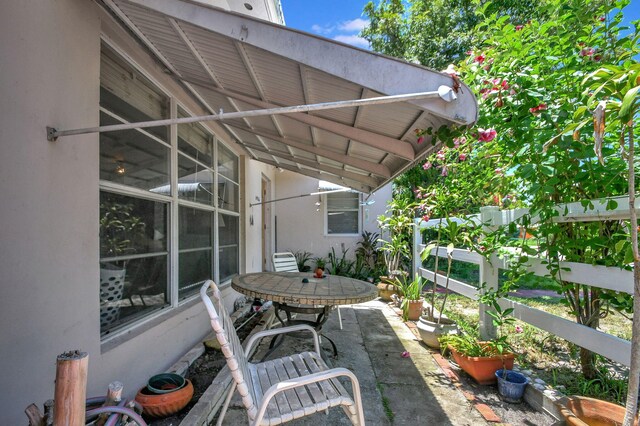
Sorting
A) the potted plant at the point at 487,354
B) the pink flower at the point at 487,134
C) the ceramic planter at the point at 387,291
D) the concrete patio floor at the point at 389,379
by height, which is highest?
Answer: the pink flower at the point at 487,134

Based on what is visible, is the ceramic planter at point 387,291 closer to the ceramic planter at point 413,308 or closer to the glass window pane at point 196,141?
the ceramic planter at point 413,308

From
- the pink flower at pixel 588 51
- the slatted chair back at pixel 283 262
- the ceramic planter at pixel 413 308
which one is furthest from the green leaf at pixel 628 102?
the slatted chair back at pixel 283 262

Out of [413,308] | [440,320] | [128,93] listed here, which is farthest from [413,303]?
[128,93]

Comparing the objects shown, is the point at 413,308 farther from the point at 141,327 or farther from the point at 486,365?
the point at 141,327

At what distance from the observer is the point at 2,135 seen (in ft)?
4.51

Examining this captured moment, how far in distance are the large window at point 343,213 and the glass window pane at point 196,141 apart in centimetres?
491

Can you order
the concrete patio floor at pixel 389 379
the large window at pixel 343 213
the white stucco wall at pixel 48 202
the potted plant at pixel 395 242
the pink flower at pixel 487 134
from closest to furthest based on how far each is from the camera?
the white stucco wall at pixel 48 202 → the concrete patio floor at pixel 389 379 → the pink flower at pixel 487 134 → the potted plant at pixel 395 242 → the large window at pixel 343 213

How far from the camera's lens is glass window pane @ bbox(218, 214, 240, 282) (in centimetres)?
455

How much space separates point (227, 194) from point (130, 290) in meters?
2.64

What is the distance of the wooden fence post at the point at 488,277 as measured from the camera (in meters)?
3.26

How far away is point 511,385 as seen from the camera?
2.61m

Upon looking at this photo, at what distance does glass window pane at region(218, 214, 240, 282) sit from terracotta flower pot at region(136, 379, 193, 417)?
2352 millimetres

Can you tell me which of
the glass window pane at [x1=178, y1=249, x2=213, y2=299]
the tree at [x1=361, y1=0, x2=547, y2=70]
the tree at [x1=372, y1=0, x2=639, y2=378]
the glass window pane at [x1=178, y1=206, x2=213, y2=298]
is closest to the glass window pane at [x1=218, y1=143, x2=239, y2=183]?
the glass window pane at [x1=178, y1=206, x2=213, y2=298]

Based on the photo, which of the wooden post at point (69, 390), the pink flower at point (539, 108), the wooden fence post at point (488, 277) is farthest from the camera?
the wooden fence post at point (488, 277)
